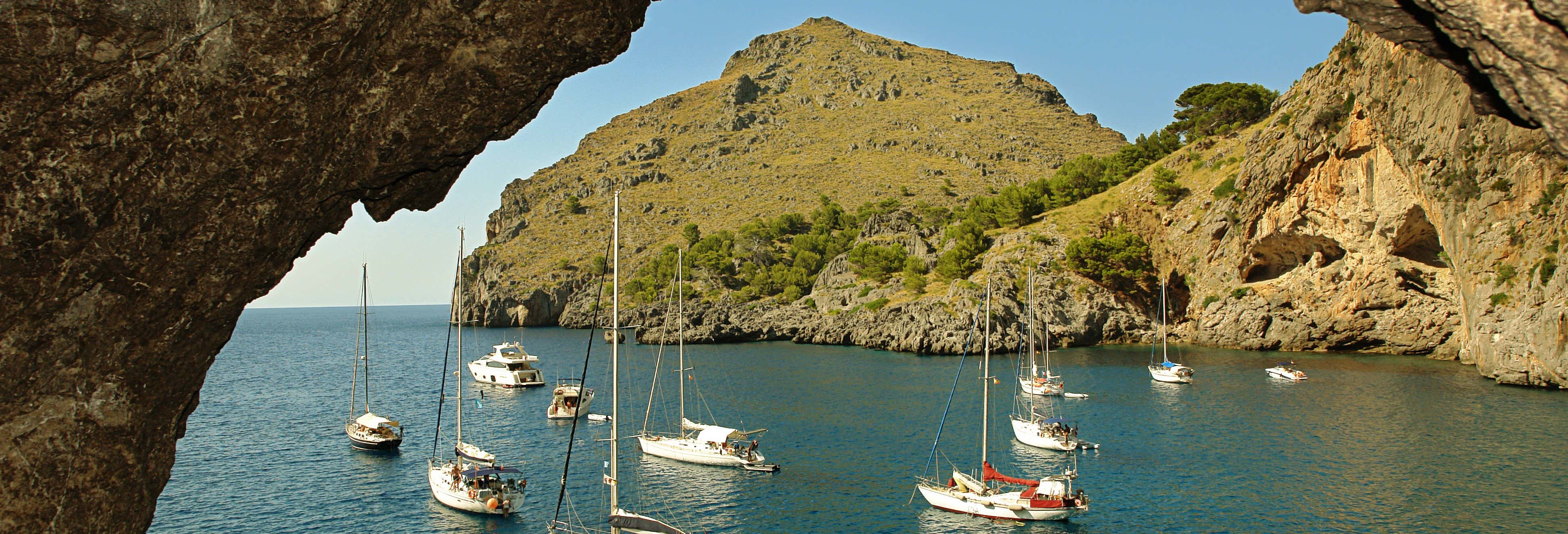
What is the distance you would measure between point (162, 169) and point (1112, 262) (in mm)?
88260

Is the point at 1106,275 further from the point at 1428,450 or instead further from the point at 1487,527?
the point at 1487,527

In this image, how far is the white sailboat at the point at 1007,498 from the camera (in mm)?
29109

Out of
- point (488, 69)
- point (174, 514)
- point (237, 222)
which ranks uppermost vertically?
point (488, 69)

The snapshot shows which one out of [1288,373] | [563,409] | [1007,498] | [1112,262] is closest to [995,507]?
[1007,498]

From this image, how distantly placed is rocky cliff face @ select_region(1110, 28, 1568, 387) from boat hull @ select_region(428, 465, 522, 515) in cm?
4303

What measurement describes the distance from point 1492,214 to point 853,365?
41.7m

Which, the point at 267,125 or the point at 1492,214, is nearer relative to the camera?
the point at 267,125

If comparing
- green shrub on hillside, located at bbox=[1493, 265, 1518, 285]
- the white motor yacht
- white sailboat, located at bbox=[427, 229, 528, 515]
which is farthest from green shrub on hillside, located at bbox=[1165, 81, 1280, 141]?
white sailboat, located at bbox=[427, 229, 528, 515]

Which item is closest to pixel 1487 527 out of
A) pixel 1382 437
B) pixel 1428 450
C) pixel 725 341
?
pixel 1428 450

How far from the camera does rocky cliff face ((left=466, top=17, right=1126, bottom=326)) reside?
463 feet

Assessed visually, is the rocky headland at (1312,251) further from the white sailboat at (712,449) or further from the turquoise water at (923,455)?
the white sailboat at (712,449)

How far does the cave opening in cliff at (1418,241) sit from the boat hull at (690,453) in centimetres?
5580

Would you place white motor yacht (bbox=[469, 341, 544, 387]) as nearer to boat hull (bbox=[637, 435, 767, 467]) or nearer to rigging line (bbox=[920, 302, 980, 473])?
boat hull (bbox=[637, 435, 767, 467])

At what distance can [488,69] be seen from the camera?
7176 millimetres
